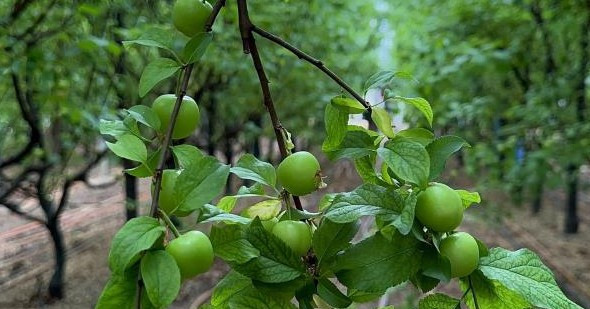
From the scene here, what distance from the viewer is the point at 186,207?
303mm

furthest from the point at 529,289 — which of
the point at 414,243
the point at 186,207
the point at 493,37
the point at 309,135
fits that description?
the point at 309,135

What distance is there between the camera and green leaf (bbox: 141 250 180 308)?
25 centimetres

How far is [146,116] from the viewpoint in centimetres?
34

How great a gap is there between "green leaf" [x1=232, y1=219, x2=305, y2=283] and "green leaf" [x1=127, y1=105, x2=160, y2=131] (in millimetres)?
89

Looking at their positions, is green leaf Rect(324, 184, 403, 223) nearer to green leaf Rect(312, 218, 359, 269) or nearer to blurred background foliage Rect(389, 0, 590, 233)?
green leaf Rect(312, 218, 359, 269)

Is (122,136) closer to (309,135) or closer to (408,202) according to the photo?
(408,202)

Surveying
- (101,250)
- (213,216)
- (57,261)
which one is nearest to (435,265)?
(213,216)

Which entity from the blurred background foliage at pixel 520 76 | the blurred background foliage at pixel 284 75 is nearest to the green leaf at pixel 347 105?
the blurred background foliage at pixel 284 75

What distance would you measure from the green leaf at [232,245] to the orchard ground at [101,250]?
6.17 feet

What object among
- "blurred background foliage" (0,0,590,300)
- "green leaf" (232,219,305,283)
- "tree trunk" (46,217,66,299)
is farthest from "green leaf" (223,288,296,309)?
"tree trunk" (46,217,66,299)

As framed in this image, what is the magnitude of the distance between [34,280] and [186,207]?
9.95 feet

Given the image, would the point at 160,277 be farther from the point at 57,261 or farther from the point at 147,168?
the point at 57,261

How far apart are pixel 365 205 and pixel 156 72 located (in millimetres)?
168

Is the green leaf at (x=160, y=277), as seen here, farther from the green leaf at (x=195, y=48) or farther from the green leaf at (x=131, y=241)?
the green leaf at (x=195, y=48)
